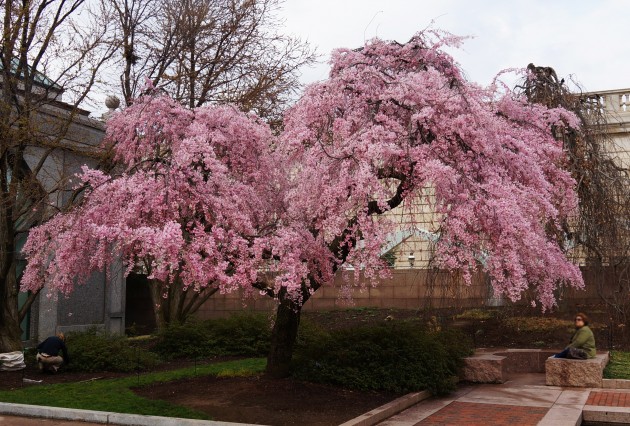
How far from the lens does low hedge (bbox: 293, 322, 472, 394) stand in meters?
11.8

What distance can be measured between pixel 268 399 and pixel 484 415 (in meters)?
3.52

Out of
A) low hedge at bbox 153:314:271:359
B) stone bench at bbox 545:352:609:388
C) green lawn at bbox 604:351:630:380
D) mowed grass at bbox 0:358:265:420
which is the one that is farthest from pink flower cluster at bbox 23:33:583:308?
low hedge at bbox 153:314:271:359

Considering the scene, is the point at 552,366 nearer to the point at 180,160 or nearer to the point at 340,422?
the point at 340,422

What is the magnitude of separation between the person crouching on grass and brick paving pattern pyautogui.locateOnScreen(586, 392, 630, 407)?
36.9ft

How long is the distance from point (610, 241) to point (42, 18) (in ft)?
49.4

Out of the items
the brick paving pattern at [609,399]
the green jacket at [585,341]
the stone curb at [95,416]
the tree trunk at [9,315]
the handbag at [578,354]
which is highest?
the tree trunk at [9,315]

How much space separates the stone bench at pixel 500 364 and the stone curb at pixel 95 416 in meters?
6.40

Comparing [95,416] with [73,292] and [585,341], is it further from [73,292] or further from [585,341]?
[73,292]

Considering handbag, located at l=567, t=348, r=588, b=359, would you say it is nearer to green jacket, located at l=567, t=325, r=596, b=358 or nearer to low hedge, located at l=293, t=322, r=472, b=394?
green jacket, located at l=567, t=325, r=596, b=358

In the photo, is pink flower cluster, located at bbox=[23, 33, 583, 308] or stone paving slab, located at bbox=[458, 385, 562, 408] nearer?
pink flower cluster, located at bbox=[23, 33, 583, 308]

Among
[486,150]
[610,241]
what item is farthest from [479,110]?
[610,241]

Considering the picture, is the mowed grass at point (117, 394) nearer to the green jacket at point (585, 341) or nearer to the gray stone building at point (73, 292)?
the gray stone building at point (73, 292)

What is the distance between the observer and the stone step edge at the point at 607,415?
33.2 feet

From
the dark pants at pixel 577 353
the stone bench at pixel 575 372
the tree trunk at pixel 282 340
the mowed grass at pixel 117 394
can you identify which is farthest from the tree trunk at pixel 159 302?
the dark pants at pixel 577 353
